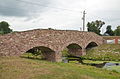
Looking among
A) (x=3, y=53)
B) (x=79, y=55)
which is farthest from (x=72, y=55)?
(x=3, y=53)

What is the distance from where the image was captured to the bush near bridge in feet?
96.7

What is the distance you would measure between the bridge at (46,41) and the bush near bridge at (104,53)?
54.6 inches

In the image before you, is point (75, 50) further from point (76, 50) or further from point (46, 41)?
point (46, 41)

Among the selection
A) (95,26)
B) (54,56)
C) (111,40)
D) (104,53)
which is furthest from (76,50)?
(95,26)

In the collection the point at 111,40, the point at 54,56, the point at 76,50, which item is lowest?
the point at 54,56

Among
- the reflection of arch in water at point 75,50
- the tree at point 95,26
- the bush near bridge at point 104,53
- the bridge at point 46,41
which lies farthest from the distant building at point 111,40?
the tree at point 95,26

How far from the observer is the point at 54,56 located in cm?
2644

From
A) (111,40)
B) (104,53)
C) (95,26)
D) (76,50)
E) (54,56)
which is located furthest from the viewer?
(95,26)

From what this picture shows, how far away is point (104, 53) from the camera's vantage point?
103 feet

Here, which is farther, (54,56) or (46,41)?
(54,56)

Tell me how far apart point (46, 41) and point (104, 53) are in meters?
10.8

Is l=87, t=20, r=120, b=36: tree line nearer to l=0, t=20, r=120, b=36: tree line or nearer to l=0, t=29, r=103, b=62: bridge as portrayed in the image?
l=0, t=20, r=120, b=36: tree line

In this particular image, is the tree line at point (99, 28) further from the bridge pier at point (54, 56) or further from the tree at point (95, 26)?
the bridge pier at point (54, 56)

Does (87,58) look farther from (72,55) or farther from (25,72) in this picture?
(25,72)
